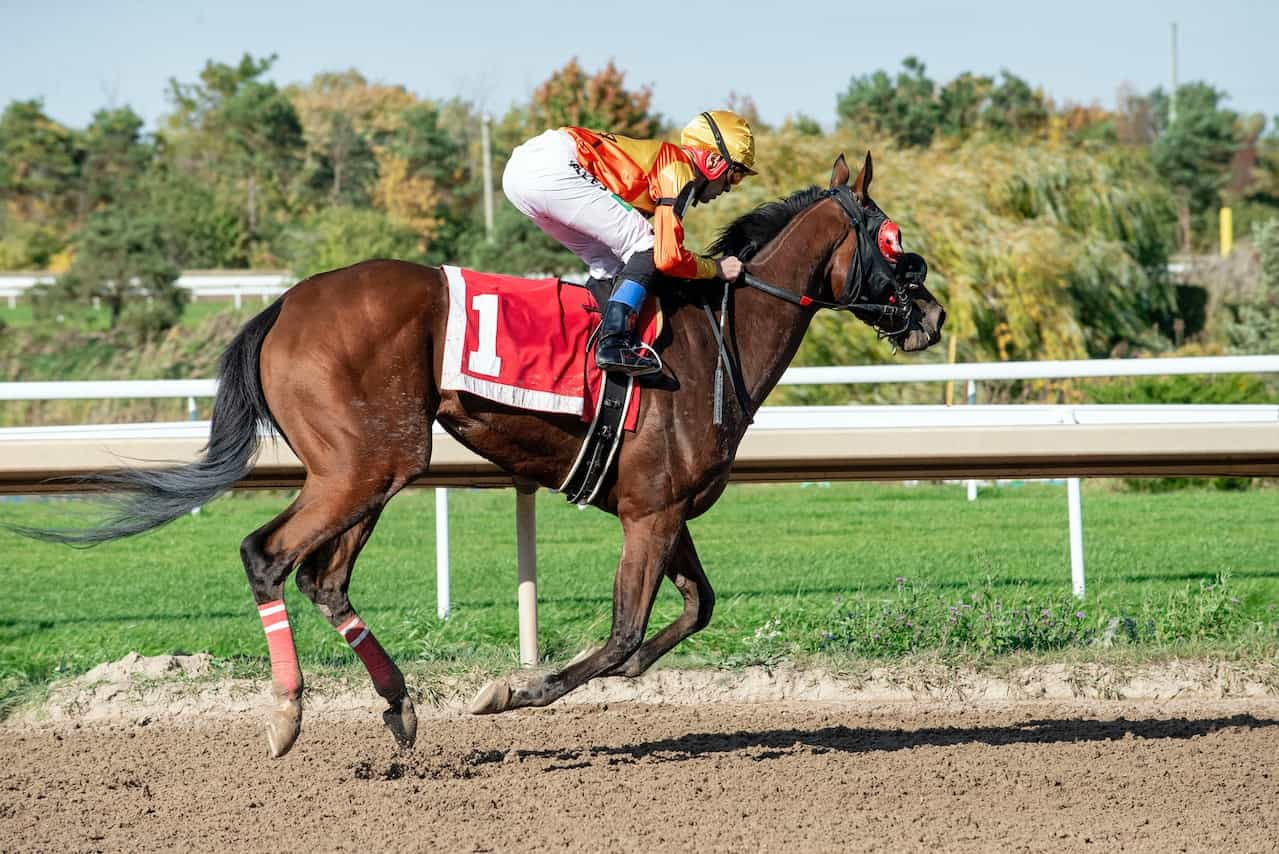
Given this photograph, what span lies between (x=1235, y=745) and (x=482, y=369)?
116 inches

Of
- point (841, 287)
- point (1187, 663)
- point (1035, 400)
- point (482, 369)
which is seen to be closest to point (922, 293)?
point (841, 287)

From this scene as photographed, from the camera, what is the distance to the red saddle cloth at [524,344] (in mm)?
4434

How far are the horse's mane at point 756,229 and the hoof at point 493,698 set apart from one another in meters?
1.73

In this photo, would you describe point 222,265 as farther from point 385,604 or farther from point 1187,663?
point 1187,663

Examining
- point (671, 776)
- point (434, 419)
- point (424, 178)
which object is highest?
point (424, 178)

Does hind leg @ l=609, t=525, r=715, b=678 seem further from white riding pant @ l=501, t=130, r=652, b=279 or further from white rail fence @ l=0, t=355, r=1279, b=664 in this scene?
white riding pant @ l=501, t=130, r=652, b=279

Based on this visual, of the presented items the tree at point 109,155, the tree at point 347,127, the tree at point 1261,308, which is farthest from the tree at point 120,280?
the tree at point 109,155

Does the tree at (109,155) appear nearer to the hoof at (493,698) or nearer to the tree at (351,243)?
the tree at (351,243)

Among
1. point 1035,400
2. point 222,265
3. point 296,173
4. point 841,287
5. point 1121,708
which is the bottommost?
point 1121,708

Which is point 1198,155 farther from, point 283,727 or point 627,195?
point 283,727

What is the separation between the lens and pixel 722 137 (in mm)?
4816

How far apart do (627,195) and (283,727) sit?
6.73 feet

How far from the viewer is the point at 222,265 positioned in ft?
120

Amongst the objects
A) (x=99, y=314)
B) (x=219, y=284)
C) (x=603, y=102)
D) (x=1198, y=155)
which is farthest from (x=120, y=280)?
(x=1198, y=155)
